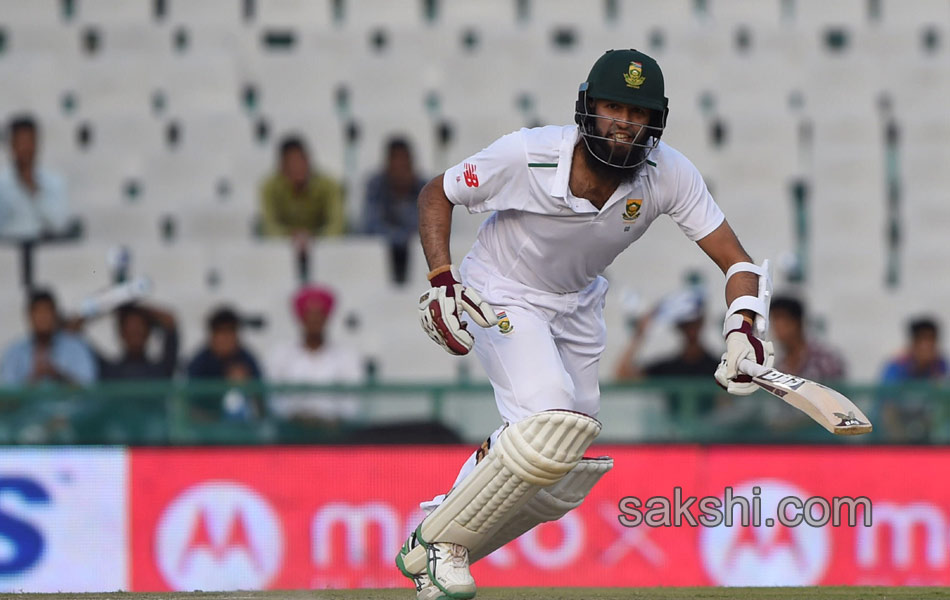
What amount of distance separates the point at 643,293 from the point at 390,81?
2.26 m

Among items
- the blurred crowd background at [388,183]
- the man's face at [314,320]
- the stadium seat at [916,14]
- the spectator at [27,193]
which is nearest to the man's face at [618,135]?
the blurred crowd background at [388,183]

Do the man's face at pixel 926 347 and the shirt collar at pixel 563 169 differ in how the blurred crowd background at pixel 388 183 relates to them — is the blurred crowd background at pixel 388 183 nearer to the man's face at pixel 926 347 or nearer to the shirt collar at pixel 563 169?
the man's face at pixel 926 347

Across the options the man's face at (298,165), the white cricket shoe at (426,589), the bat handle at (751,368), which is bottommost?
the white cricket shoe at (426,589)

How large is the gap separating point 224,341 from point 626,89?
373 cm

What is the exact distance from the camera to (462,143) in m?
9.37

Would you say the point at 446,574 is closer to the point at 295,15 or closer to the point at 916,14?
the point at 295,15

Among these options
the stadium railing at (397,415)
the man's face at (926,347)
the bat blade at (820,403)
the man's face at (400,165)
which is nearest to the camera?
the bat blade at (820,403)

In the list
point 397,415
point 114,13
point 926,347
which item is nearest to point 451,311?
point 397,415

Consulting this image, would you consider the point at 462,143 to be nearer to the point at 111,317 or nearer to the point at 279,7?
the point at 279,7

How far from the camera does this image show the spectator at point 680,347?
765cm

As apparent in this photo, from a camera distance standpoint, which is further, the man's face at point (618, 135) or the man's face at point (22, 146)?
the man's face at point (22, 146)

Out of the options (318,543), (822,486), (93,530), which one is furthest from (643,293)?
(93,530)

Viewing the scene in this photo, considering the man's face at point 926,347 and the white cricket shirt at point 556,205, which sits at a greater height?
the white cricket shirt at point 556,205

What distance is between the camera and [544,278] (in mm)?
4684
